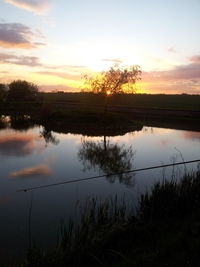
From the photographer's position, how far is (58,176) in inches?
411

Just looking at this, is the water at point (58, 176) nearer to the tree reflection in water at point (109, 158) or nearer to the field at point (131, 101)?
the tree reflection in water at point (109, 158)

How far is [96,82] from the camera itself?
29.8 m

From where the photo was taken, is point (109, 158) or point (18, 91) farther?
point (18, 91)

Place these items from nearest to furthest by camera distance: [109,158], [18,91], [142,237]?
[142,237] < [109,158] < [18,91]

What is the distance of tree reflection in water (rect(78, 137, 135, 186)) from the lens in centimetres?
1041

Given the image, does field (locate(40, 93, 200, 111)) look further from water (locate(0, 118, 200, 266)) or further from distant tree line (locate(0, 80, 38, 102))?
water (locate(0, 118, 200, 266))

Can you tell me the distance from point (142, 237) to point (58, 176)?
19.1 ft

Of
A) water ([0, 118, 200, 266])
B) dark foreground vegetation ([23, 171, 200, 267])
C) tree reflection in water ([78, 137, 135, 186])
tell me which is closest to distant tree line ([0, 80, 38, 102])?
water ([0, 118, 200, 266])

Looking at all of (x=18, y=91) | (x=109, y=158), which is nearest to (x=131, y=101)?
(x=18, y=91)

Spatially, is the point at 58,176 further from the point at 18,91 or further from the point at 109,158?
the point at 18,91

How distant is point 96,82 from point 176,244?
86.5ft

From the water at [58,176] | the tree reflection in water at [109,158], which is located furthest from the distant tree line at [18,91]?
the tree reflection in water at [109,158]

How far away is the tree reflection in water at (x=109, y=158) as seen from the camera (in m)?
10.4

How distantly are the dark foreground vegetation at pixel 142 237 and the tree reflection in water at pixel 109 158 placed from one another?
10.1 feet
